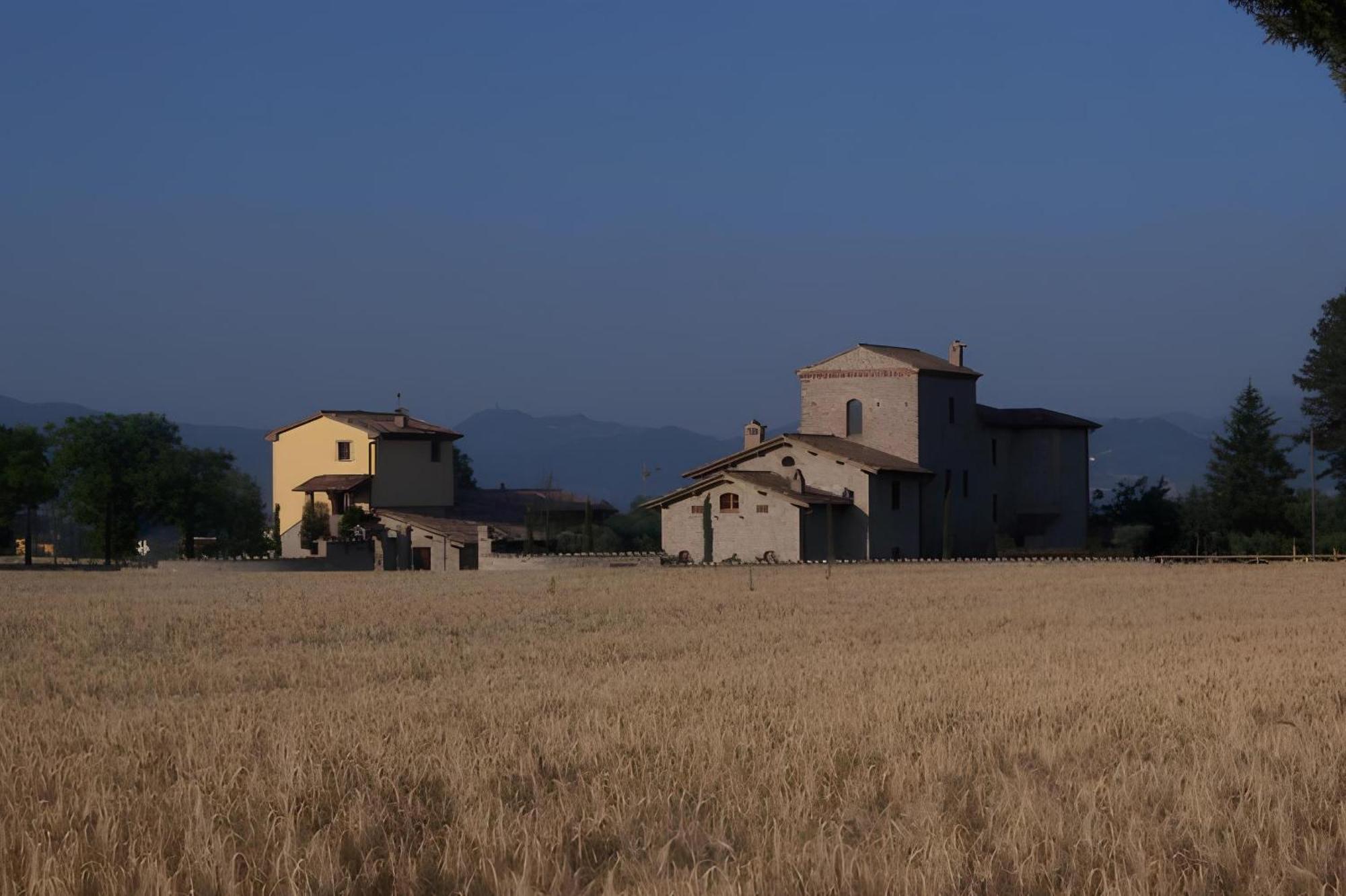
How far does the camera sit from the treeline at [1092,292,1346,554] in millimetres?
71188

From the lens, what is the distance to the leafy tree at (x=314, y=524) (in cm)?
7162

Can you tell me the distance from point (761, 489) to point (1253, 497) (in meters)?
28.7

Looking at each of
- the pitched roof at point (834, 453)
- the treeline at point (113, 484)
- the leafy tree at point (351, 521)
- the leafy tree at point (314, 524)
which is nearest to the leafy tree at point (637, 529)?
the pitched roof at point (834, 453)

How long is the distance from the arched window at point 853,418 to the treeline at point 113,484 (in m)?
29.7

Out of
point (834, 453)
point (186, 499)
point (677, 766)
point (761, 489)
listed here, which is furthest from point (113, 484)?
point (677, 766)

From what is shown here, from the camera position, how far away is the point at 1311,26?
1623 centimetres

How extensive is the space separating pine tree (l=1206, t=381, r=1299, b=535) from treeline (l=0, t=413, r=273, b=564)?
4787 centimetres

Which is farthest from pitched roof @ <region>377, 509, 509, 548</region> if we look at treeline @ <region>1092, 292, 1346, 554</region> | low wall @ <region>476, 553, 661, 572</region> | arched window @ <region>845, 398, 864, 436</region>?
treeline @ <region>1092, 292, 1346, 554</region>

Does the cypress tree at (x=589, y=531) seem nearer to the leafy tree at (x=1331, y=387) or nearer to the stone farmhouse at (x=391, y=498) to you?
the stone farmhouse at (x=391, y=498)

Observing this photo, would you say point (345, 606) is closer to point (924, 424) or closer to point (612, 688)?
point (612, 688)

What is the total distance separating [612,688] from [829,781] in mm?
5198

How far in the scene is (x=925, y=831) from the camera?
7.27 metres

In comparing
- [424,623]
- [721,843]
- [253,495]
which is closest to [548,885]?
[721,843]

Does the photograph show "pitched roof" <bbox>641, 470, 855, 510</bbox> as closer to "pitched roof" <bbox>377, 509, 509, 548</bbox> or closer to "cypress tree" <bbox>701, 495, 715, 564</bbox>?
"cypress tree" <bbox>701, 495, 715, 564</bbox>
